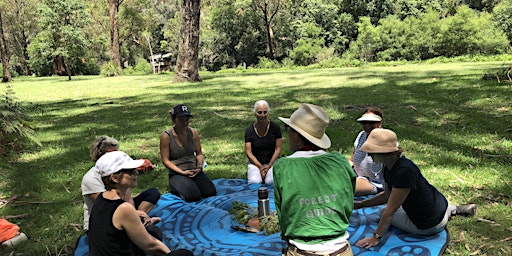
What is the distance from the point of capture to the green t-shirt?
293 centimetres

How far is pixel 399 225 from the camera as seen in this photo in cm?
442

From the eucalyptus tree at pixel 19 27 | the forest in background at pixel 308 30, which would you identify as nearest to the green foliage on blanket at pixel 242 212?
the forest in background at pixel 308 30

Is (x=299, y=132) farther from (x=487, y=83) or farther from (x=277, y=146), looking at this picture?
(x=487, y=83)

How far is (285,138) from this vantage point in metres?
9.20

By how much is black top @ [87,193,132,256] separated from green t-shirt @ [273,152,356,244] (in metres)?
1.24

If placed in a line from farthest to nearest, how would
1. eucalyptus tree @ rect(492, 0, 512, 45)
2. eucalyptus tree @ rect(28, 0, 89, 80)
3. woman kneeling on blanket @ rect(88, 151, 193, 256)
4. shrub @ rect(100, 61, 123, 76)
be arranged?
eucalyptus tree @ rect(492, 0, 512, 45) → shrub @ rect(100, 61, 123, 76) → eucalyptus tree @ rect(28, 0, 89, 80) → woman kneeling on blanket @ rect(88, 151, 193, 256)

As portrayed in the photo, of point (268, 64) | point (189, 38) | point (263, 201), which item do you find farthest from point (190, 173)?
point (268, 64)

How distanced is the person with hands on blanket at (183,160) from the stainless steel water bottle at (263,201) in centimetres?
140

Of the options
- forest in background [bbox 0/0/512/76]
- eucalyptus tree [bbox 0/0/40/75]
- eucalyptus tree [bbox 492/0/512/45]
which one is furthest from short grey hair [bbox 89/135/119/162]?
eucalyptus tree [bbox 0/0/40/75]

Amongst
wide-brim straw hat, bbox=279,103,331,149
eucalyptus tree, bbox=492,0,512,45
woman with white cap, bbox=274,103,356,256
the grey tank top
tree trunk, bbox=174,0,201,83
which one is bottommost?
the grey tank top

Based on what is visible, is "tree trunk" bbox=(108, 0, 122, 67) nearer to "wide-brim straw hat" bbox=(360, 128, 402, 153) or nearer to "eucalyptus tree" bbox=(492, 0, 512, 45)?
"eucalyptus tree" bbox=(492, 0, 512, 45)

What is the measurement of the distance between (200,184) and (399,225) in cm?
282

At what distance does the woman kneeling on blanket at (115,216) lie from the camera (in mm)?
3070

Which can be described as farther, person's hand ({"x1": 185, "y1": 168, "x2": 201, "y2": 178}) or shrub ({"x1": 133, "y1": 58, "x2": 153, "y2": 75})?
shrub ({"x1": 133, "y1": 58, "x2": 153, "y2": 75})
